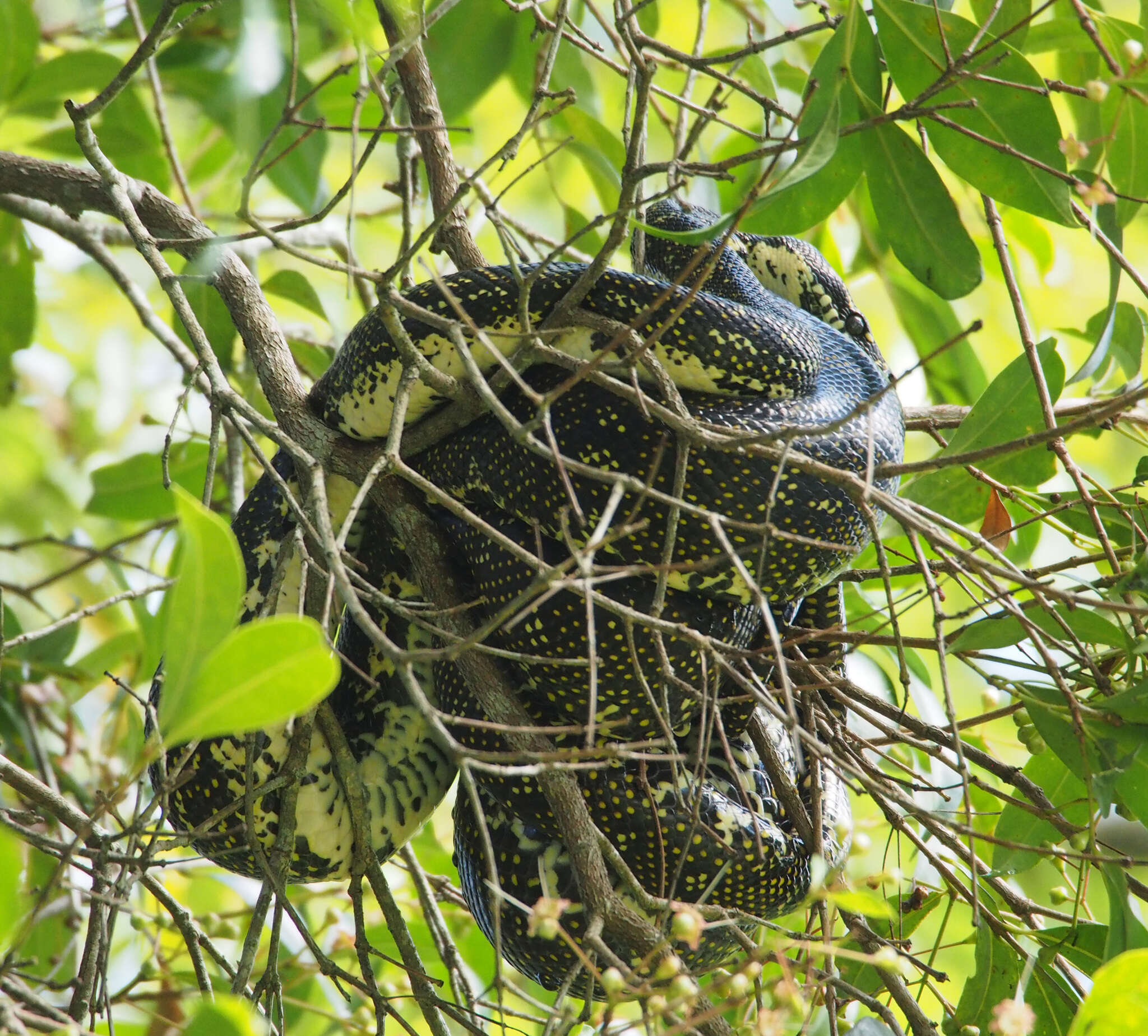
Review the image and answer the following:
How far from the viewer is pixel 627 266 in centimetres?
428

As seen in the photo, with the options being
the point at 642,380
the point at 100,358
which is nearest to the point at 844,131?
the point at 642,380

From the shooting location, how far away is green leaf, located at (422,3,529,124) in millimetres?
2945

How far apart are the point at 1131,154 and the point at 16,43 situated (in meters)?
2.58

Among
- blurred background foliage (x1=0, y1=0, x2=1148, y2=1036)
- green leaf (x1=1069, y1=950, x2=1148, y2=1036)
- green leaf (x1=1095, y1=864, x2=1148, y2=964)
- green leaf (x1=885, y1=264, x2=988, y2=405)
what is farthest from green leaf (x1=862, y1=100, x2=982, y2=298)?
green leaf (x1=1069, y1=950, x2=1148, y2=1036)

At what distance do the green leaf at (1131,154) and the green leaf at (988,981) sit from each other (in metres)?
1.47

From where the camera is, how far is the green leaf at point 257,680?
105 cm

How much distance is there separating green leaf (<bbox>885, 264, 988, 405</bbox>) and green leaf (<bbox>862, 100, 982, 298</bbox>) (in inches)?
27.5

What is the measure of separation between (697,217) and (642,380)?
2.81 ft

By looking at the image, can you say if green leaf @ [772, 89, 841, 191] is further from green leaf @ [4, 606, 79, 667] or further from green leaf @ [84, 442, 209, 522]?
green leaf @ [4, 606, 79, 667]

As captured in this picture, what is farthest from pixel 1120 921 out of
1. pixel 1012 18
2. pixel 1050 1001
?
pixel 1012 18

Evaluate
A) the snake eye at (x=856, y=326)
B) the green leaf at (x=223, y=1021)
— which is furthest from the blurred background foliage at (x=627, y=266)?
the snake eye at (x=856, y=326)

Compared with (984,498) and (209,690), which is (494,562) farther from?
(984,498)

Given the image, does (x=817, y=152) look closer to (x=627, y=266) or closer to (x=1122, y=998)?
(x=1122, y=998)

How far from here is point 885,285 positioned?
330 cm
